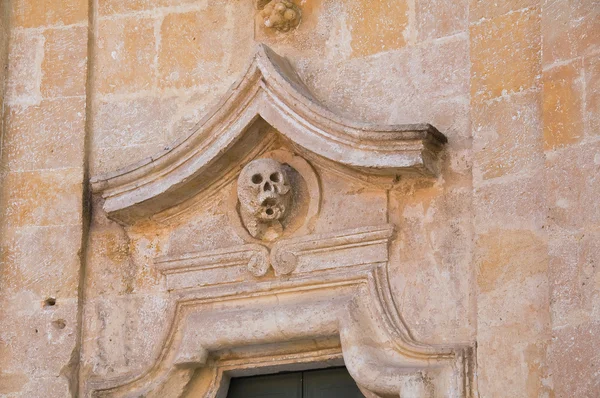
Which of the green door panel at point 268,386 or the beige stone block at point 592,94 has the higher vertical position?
the beige stone block at point 592,94

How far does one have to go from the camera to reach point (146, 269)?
848 centimetres

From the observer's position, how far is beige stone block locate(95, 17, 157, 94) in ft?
29.0

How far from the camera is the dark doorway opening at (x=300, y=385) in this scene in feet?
26.9

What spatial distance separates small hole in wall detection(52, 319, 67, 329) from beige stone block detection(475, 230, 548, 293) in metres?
2.28

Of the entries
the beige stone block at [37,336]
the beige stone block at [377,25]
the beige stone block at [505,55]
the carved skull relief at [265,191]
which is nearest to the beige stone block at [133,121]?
the carved skull relief at [265,191]

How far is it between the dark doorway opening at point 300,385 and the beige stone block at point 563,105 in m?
1.69

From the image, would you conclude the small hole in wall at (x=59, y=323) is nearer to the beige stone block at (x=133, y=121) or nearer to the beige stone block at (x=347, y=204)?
the beige stone block at (x=133, y=121)

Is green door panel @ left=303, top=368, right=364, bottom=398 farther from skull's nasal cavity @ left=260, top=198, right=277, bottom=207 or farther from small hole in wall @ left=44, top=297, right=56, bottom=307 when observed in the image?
small hole in wall @ left=44, top=297, right=56, bottom=307

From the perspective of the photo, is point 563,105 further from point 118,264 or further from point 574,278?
point 118,264

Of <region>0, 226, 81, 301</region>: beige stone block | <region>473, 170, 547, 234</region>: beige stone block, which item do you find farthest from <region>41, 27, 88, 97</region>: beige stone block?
<region>473, 170, 547, 234</region>: beige stone block

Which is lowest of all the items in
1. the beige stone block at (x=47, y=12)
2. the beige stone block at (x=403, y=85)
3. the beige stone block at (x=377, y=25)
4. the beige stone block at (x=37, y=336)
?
the beige stone block at (x=37, y=336)

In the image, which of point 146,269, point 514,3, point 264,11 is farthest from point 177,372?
point 514,3

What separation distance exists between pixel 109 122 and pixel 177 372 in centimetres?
151

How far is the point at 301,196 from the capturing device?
324 inches
